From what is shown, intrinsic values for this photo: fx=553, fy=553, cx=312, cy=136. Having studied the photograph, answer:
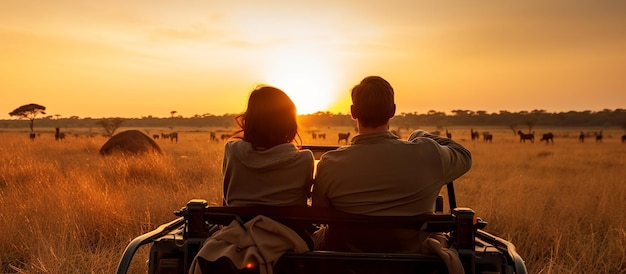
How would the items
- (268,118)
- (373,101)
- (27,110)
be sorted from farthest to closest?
(27,110) → (268,118) → (373,101)

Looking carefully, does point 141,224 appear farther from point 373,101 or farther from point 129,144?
point 129,144

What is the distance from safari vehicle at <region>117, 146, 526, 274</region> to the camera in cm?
239

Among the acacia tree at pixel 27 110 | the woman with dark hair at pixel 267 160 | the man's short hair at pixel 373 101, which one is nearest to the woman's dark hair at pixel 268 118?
the woman with dark hair at pixel 267 160

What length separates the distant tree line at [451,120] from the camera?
116m

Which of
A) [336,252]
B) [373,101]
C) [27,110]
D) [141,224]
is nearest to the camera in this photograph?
[336,252]

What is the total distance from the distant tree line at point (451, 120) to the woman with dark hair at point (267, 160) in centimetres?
10161

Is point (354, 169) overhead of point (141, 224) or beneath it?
overhead

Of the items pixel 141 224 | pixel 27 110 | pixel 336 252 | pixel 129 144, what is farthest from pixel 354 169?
pixel 27 110

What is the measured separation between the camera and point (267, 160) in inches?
109

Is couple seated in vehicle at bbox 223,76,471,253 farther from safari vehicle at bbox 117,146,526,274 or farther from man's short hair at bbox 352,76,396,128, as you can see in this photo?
safari vehicle at bbox 117,146,526,274

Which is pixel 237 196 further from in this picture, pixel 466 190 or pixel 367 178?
pixel 466 190

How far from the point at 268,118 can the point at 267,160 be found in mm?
219

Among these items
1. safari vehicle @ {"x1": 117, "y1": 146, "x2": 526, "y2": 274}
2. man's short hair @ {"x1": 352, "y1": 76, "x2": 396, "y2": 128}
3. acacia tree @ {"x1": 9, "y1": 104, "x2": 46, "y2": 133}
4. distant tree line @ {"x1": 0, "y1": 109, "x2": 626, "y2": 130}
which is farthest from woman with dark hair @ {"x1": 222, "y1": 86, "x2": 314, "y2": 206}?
distant tree line @ {"x1": 0, "y1": 109, "x2": 626, "y2": 130}

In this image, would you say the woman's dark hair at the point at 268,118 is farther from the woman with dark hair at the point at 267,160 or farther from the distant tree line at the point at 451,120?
the distant tree line at the point at 451,120
